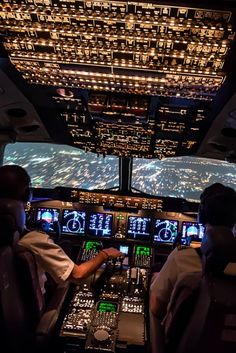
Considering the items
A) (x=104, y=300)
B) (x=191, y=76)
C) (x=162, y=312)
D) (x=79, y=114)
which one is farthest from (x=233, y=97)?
(x=104, y=300)

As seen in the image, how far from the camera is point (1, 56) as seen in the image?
2.02 meters

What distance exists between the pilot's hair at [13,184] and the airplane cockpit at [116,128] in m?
0.63

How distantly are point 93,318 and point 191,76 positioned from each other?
1528 millimetres

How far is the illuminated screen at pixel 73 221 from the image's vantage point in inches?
153

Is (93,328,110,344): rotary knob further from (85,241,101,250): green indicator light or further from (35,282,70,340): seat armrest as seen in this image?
(85,241,101,250): green indicator light

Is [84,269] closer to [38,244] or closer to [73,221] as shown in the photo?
[38,244]

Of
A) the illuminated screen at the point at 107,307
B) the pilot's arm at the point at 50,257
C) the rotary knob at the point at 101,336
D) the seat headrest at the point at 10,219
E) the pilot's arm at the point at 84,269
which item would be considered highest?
Result: the seat headrest at the point at 10,219

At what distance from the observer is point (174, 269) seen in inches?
62.6

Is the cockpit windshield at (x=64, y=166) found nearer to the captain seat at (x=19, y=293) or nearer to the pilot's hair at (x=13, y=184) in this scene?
the pilot's hair at (x=13, y=184)

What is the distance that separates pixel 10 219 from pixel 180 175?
2.54m

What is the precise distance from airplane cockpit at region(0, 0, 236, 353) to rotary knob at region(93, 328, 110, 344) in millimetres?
12

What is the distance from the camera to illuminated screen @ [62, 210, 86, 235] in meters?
3.88

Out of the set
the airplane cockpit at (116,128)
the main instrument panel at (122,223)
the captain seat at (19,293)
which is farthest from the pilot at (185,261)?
the main instrument panel at (122,223)

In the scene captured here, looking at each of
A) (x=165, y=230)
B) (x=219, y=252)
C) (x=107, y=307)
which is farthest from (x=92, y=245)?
(x=219, y=252)
